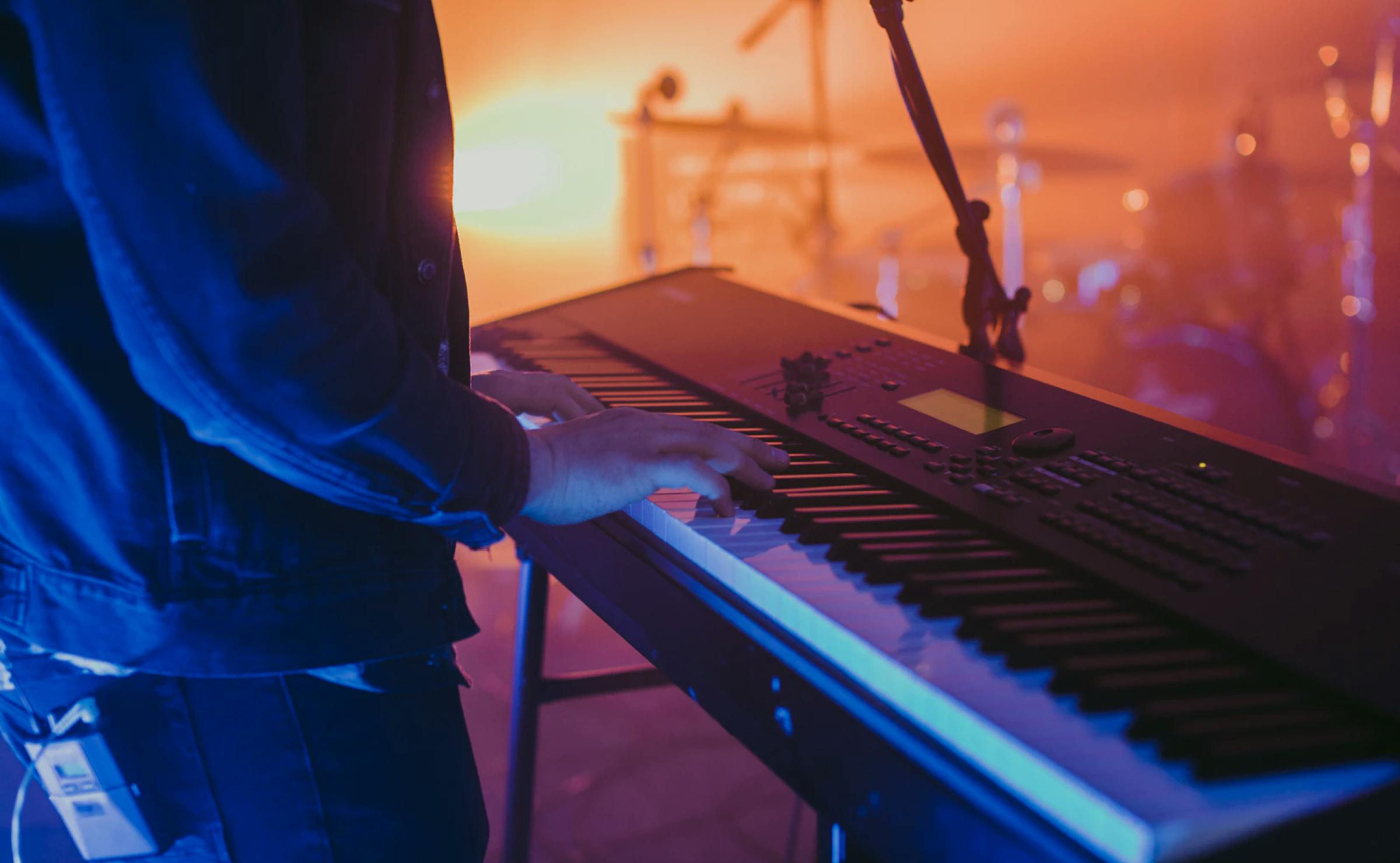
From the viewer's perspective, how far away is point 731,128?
11.3 ft

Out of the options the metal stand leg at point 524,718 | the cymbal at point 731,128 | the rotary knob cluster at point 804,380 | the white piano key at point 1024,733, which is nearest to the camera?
the white piano key at point 1024,733

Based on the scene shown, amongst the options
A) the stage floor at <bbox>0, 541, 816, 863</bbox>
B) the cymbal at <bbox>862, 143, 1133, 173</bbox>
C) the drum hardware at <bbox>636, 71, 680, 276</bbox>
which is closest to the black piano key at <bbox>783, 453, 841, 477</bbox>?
the stage floor at <bbox>0, 541, 816, 863</bbox>

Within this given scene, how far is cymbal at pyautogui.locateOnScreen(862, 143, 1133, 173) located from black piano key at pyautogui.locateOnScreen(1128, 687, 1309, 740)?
3.58m

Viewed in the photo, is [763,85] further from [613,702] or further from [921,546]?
[921,546]

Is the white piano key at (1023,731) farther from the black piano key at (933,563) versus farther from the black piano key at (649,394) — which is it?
the black piano key at (649,394)

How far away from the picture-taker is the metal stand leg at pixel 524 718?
5.44ft

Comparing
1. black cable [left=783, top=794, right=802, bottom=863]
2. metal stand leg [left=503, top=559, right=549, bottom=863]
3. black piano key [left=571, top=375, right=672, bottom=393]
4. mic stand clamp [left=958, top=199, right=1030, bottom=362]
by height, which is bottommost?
black cable [left=783, top=794, right=802, bottom=863]

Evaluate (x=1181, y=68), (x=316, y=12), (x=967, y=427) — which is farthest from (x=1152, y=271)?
(x=316, y=12)

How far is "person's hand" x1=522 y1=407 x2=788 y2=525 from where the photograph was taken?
77 centimetres

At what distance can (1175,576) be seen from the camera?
0.67 m

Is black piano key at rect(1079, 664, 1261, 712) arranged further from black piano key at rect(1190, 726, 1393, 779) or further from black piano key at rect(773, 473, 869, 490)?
black piano key at rect(773, 473, 869, 490)

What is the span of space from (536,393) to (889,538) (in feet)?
1.66

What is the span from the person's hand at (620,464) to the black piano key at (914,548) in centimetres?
13

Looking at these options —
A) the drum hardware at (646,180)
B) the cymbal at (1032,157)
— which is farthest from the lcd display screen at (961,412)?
the cymbal at (1032,157)
